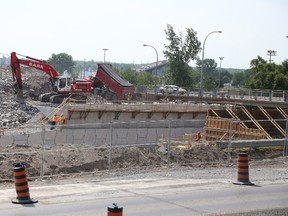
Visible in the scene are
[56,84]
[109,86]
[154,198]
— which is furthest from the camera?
[109,86]

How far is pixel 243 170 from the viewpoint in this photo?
19.4 m

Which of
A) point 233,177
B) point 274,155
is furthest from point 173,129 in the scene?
point 233,177

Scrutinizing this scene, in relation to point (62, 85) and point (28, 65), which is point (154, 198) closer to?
point (62, 85)

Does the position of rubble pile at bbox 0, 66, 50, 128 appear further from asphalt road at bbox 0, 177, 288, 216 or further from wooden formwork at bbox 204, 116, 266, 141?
asphalt road at bbox 0, 177, 288, 216

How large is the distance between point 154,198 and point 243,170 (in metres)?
3.91

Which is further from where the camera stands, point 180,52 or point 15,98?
point 180,52

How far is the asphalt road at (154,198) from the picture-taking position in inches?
591

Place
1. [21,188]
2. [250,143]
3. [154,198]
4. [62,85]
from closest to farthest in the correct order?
1. [21,188]
2. [154,198]
3. [250,143]
4. [62,85]

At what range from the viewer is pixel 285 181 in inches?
Answer: 823

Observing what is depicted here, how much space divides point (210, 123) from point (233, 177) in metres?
20.1

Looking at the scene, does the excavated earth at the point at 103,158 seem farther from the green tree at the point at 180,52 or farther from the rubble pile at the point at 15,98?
the green tree at the point at 180,52

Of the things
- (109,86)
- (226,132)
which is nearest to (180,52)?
(109,86)

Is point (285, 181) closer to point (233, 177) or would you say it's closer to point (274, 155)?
point (233, 177)

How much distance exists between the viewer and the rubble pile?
54469 millimetres
